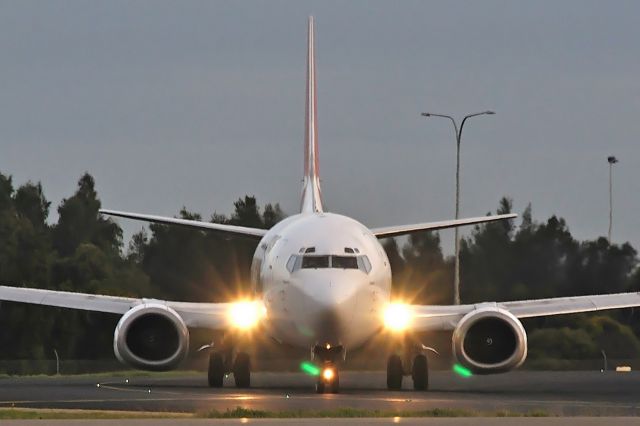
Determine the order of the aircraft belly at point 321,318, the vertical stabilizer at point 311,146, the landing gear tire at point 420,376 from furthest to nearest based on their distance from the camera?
the vertical stabilizer at point 311,146 → the landing gear tire at point 420,376 → the aircraft belly at point 321,318

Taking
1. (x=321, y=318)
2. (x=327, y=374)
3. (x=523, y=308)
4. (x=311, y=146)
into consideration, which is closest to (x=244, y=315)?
(x=327, y=374)

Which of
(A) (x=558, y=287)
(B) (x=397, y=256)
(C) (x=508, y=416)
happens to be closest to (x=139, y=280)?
(B) (x=397, y=256)

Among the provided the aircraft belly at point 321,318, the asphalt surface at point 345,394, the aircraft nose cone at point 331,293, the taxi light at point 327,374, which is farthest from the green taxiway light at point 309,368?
the aircraft nose cone at point 331,293

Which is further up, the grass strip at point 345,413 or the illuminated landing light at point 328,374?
the illuminated landing light at point 328,374

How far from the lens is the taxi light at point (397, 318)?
43.8 metres

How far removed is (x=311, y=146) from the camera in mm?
56344

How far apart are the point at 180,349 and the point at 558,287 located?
21.6m

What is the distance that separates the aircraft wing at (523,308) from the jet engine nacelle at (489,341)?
74 cm

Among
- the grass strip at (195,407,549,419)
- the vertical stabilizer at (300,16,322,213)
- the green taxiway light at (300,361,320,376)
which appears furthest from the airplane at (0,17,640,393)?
the grass strip at (195,407,549,419)

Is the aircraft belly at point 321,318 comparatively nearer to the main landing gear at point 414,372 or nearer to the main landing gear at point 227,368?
the main landing gear at point 414,372

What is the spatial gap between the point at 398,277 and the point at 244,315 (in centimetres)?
1767

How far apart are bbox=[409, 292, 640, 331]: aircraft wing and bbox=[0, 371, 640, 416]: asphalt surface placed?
1.56 m

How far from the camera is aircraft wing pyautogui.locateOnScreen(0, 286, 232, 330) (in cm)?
4538

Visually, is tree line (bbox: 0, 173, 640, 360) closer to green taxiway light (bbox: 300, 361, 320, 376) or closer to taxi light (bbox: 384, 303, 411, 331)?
green taxiway light (bbox: 300, 361, 320, 376)
